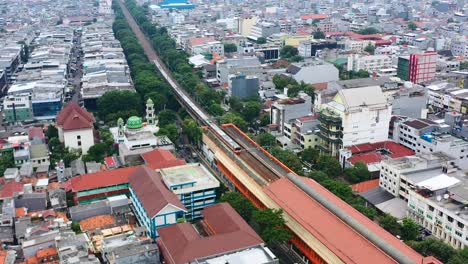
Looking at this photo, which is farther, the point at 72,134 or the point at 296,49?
the point at 296,49

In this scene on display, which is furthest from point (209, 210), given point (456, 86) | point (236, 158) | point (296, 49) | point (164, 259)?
point (296, 49)

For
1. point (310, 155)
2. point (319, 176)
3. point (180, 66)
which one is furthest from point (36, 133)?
point (180, 66)

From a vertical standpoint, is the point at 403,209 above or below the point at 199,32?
below

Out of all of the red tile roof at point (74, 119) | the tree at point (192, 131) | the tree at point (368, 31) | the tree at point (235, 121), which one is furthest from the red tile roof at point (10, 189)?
the tree at point (368, 31)

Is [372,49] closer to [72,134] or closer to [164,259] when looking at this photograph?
[72,134]

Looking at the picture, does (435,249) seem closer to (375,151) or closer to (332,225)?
(332,225)

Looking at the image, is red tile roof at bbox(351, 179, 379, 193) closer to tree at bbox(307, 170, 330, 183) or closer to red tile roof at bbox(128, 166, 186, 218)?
tree at bbox(307, 170, 330, 183)
